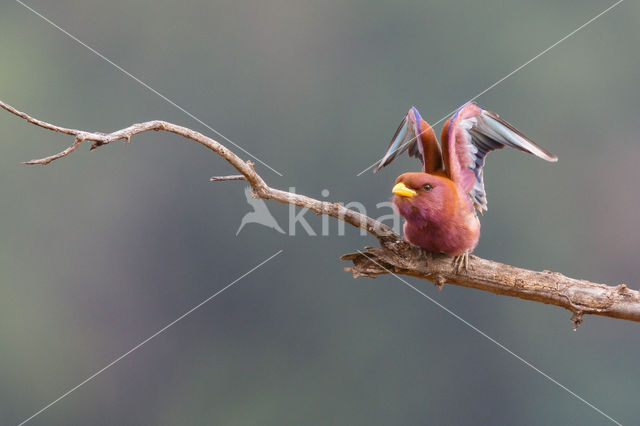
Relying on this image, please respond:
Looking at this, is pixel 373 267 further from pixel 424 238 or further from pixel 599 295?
pixel 599 295

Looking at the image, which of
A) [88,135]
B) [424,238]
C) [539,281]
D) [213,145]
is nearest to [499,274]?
[539,281]

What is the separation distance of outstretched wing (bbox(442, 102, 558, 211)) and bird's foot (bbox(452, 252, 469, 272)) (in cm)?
17

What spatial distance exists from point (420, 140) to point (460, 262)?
0.34m

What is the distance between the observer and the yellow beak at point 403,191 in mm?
1391

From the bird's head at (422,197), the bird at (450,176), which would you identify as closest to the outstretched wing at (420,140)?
the bird at (450,176)

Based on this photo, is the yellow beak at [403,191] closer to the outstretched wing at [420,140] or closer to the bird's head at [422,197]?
the bird's head at [422,197]

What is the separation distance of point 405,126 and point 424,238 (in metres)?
0.43

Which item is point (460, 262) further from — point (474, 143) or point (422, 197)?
point (474, 143)

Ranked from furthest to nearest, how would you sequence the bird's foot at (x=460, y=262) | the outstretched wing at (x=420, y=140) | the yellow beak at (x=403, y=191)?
the outstretched wing at (x=420, y=140)
the bird's foot at (x=460, y=262)
the yellow beak at (x=403, y=191)

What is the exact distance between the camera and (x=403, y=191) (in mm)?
1390

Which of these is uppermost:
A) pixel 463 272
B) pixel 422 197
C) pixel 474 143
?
pixel 474 143

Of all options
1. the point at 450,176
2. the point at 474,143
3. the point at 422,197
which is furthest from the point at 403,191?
the point at 474,143

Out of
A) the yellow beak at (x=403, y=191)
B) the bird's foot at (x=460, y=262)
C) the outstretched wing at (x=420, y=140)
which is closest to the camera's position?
the yellow beak at (x=403, y=191)

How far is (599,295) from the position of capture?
160 cm
